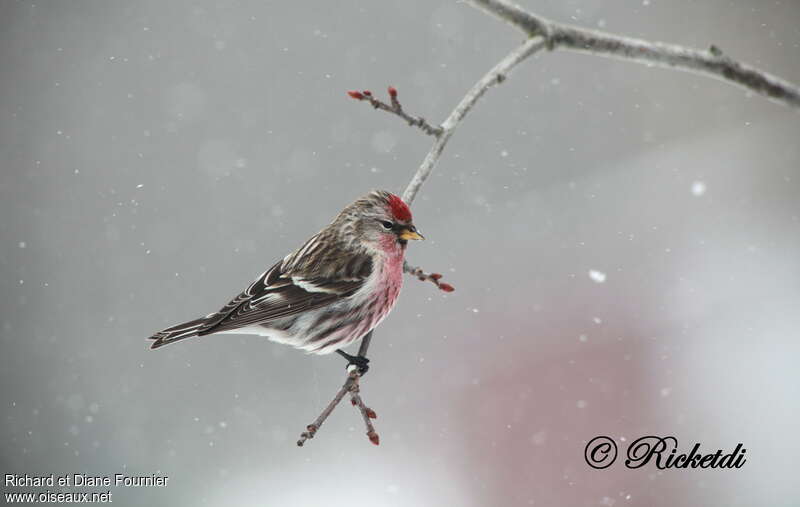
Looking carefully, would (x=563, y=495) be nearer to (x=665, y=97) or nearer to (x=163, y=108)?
(x=665, y=97)

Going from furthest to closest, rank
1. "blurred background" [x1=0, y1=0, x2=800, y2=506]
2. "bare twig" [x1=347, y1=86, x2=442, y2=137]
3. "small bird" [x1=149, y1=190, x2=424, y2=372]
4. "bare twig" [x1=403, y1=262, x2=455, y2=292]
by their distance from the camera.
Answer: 1. "blurred background" [x1=0, y1=0, x2=800, y2=506]
2. "small bird" [x1=149, y1=190, x2=424, y2=372]
3. "bare twig" [x1=347, y1=86, x2=442, y2=137]
4. "bare twig" [x1=403, y1=262, x2=455, y2=292]

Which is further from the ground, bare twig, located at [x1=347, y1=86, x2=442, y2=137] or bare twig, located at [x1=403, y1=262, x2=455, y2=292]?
bare twig, located at [x1=347, y1=86, x2=442, y2=137]

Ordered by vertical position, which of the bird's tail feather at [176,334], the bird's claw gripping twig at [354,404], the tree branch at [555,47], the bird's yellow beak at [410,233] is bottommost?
the bird's tail feather at [176,334]

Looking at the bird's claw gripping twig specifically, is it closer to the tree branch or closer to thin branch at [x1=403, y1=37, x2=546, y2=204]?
the tree branch

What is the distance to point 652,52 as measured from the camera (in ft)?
8.34

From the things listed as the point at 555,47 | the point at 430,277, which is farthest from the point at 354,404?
the point at 555,47

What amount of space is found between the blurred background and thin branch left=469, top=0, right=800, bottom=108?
10.7 ft

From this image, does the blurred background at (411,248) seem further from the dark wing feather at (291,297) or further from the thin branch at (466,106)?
the thin branch at (466,106)

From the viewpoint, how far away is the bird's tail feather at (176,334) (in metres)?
2.81

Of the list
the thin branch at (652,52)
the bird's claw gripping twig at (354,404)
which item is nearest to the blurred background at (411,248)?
the bird's claw gripping twig at (354,404)

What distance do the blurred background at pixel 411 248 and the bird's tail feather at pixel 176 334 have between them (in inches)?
123

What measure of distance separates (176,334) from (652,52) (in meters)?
2.06

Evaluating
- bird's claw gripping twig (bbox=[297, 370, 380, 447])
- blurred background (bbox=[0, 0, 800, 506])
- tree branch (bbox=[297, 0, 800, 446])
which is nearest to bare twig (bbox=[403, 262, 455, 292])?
tree branch (bbox=[297, 0, 800, 446])

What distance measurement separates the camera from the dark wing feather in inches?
123
